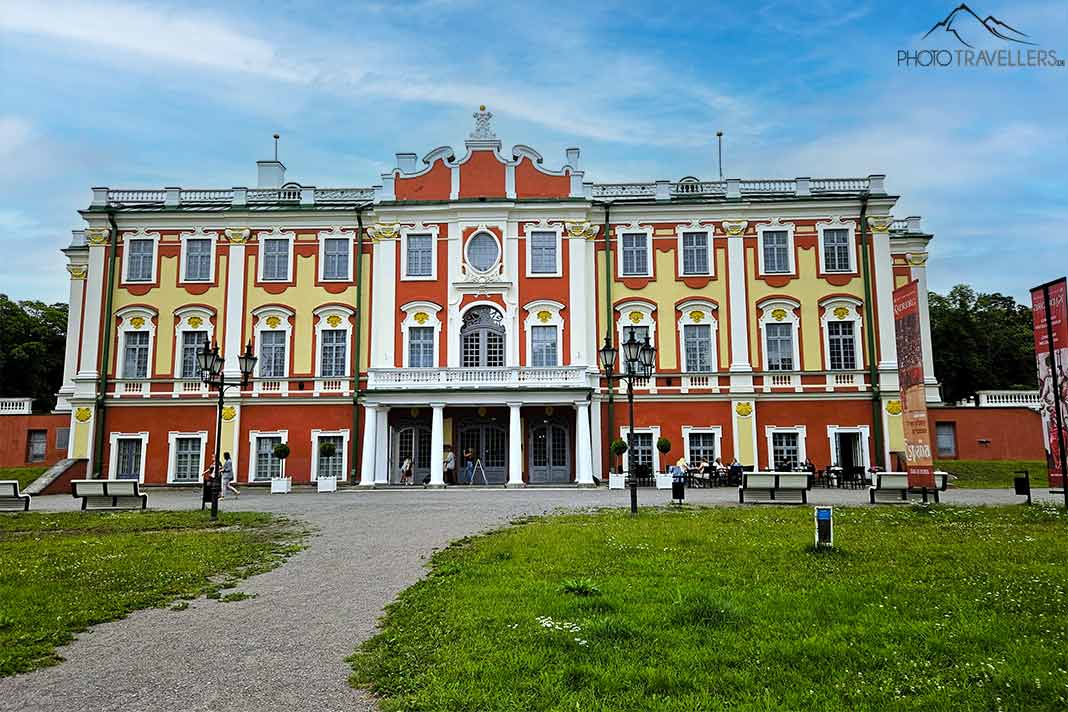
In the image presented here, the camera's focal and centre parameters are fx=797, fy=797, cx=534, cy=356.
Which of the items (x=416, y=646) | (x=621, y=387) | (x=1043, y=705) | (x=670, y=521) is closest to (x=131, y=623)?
(x=416, y=646)

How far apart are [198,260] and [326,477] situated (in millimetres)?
11268

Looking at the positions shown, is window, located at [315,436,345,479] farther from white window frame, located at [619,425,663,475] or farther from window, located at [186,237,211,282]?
white window frame, located at [619,425,663,475]

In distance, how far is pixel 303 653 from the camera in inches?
253

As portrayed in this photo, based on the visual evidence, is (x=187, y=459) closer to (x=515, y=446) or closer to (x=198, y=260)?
(x=198, y=260)

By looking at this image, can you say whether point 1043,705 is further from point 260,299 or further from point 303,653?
point 260,299

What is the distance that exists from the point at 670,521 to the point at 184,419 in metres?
25.2

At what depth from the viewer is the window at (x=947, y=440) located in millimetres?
33094

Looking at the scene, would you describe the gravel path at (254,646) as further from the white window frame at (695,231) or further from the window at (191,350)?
the window at (191,350)

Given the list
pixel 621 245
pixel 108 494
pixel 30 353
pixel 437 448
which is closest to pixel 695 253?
pixel 621 245

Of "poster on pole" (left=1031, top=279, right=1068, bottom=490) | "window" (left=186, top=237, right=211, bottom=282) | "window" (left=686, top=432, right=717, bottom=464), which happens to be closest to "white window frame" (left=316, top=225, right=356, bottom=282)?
"window" (left=186, top=237, right=211, bottom=282)

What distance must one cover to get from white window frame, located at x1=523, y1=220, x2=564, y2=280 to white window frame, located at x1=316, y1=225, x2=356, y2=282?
753cm

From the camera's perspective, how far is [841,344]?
3312cm

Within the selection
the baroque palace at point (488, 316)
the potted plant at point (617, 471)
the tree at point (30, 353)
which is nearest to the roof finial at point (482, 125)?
the baroque palace at point (488, 316)

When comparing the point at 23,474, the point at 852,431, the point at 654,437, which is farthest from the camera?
the point at 654,437
